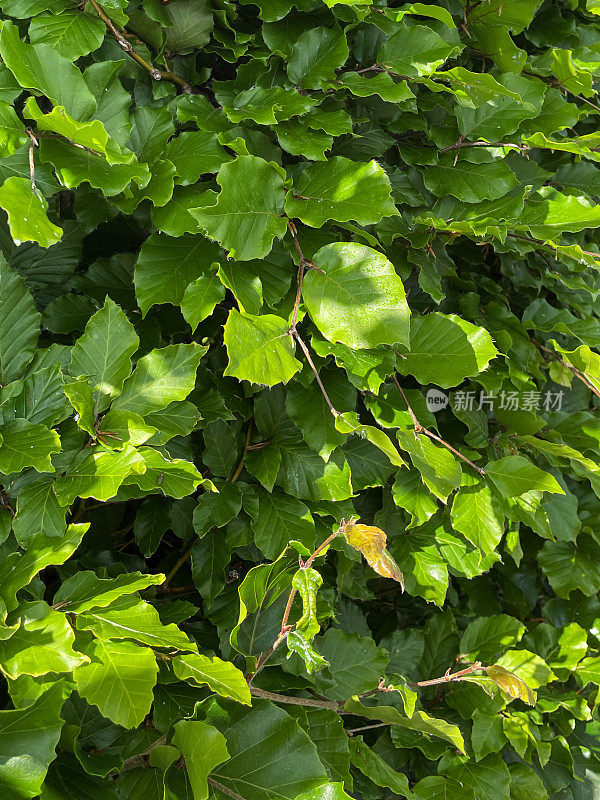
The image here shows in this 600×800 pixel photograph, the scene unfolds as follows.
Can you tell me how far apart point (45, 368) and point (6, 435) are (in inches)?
3.7

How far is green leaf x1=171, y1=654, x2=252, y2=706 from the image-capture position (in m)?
0.70

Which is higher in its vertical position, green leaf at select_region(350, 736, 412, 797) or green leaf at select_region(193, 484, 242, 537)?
green leaf at select_region(193, 484, 242, 537)

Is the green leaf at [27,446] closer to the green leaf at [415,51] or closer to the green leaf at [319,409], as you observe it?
the green leaf at [319,409]

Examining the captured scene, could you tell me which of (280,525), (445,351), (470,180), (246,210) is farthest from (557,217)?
(280,525)

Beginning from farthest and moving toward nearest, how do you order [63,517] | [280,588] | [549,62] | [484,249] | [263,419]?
1. [484,249]
2. [549,62]
3. [263,419]
4. [280,588]
5. [63,517]

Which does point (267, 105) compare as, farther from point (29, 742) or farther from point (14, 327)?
point (29, 742)

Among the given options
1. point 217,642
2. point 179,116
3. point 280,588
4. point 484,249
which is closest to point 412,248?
point 484,249

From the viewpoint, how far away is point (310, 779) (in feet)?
2.48

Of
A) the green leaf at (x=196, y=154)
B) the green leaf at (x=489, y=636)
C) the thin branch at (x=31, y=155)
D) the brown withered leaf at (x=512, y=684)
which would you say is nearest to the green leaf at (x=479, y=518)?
the brown withered leaf at (x=512, y=684)

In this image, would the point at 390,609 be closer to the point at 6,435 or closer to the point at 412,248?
the point at 412,248

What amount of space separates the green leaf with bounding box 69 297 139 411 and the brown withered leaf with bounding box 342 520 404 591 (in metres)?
0.31

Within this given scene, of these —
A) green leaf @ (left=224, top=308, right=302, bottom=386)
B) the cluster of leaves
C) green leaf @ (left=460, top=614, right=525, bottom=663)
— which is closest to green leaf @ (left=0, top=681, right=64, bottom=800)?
the cluster of leaves

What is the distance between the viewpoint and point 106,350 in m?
0.79

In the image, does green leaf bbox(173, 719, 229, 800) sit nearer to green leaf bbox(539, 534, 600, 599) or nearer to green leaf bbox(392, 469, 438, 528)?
green leaf bbox(392, 469, 438, 528)
